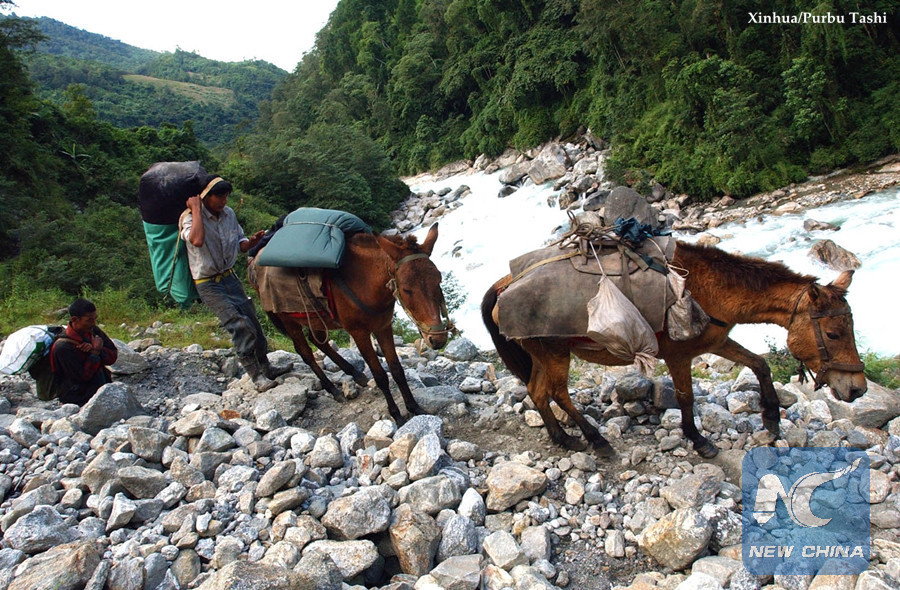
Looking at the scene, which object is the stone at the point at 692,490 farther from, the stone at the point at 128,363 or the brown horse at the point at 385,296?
the stone at the point at 128,363

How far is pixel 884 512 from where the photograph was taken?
317 centimetres

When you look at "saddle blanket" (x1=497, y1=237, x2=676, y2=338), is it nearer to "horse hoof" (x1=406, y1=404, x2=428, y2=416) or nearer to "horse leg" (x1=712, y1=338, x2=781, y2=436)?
"horse leg" (x1=712, y1=338, x2=781, y2=436)

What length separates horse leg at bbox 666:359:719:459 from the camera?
3910 millimetres

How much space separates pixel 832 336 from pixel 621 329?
145 centimetres

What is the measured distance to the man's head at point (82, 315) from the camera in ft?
16.0

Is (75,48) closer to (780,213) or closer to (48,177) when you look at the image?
(48,177)

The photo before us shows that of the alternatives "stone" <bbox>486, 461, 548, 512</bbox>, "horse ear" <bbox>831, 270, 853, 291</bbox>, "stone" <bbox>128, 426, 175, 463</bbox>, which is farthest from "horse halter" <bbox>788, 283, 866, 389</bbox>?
"stone" <bbox>128, 426, 175, 463</bbox>

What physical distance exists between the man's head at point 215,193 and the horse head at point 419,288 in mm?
1704

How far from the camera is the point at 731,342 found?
4027mm

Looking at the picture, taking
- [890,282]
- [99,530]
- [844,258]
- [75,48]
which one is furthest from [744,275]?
[75,48]

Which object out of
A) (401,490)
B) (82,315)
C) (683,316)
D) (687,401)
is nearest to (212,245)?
(82,315)

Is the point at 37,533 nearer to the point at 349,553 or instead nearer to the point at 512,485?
the point at 349,553

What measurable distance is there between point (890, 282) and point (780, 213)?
5.29 metres

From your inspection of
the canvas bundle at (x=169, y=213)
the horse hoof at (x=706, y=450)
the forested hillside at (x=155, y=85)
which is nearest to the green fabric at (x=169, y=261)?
the canvas bundle at (x=169, y=213)
